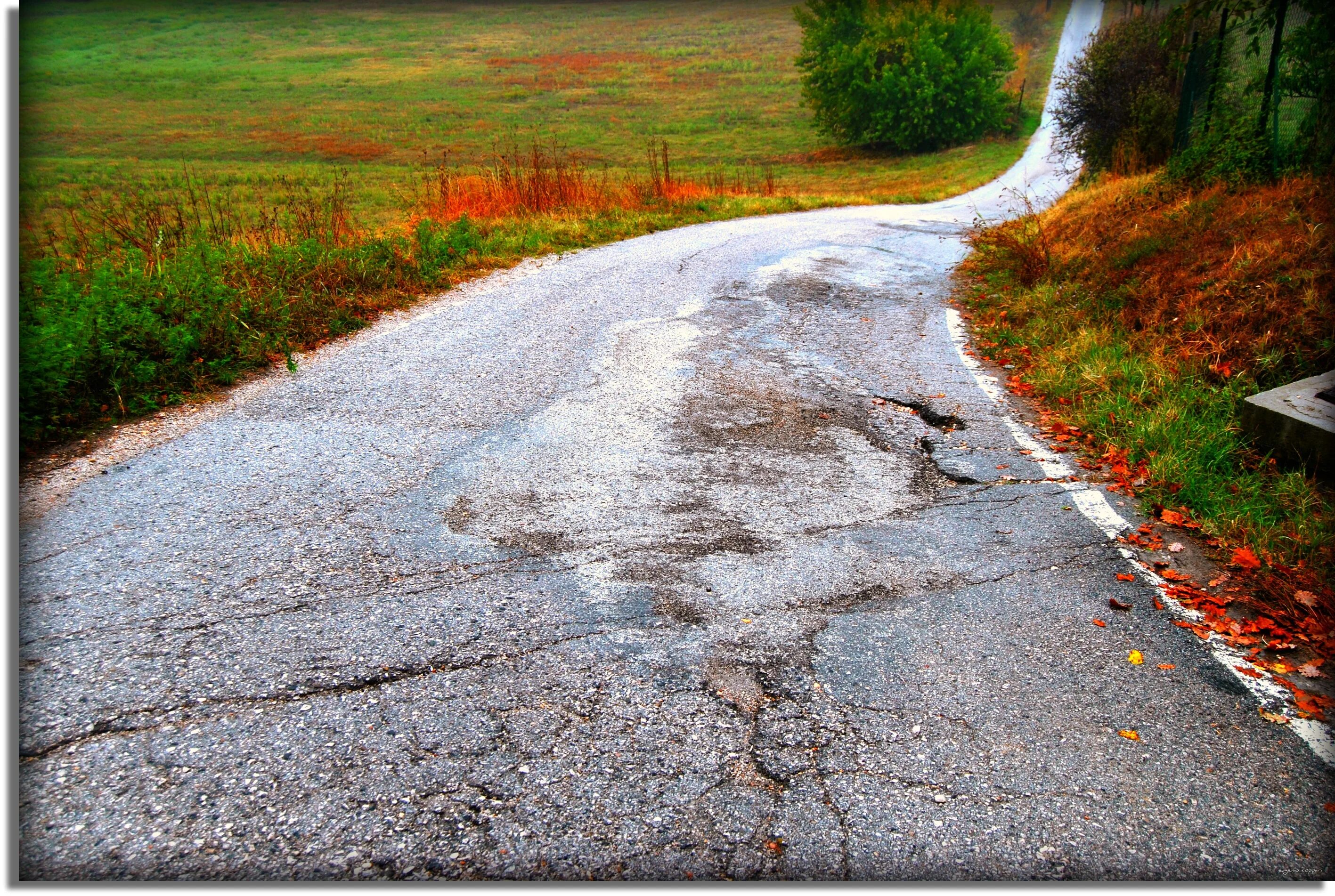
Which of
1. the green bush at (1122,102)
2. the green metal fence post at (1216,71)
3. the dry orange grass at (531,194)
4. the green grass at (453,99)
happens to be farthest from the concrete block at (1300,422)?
the green bush at (1122,102)

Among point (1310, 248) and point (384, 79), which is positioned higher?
point (384, 79)

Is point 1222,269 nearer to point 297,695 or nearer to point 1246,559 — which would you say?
point 1246,559

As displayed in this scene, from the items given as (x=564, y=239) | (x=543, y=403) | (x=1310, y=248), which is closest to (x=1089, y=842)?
(x=543, y=403)

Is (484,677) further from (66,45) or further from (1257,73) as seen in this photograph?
(1257,73)

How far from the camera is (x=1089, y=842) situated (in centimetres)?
192

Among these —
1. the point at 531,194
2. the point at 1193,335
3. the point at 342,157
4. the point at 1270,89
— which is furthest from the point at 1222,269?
the point at 342,157

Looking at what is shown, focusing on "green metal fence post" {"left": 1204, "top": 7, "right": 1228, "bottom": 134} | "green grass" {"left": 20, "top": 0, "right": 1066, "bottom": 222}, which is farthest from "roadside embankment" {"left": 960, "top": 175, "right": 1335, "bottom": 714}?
"green grass" {"left": 20, "top": 0, "right": 1066, "bottom": 222}

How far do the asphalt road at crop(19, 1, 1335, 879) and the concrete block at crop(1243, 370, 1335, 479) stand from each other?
114 centimetres

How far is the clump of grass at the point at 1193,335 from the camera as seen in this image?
154 inches

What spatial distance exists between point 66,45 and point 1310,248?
7157 millimetres

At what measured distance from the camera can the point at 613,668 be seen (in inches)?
100

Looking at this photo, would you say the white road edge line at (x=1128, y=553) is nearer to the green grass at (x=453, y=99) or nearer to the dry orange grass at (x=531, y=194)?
the green grass at (x=453, y=99)

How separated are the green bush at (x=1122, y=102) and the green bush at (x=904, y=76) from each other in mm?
16861

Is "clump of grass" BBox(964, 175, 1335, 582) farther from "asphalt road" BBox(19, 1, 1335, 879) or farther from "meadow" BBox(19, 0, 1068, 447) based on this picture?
"meadow" BBox(19, 0, 1068, 447)
